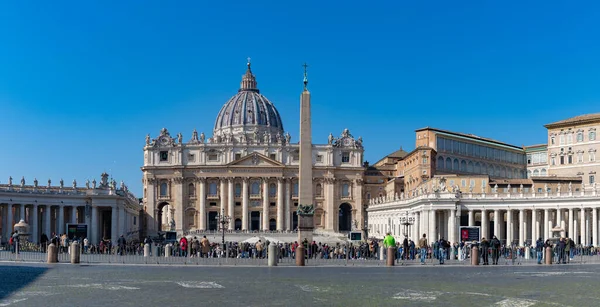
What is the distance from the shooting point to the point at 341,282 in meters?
26.3

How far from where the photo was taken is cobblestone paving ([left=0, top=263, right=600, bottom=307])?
20.1 m

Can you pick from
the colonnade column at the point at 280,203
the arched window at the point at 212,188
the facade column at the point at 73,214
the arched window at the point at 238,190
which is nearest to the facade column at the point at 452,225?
the facade column at the point at 73,214

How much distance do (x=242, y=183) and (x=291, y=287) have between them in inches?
3780

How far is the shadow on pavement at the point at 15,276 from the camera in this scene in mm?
22681

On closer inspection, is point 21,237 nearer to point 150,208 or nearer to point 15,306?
point 15,306

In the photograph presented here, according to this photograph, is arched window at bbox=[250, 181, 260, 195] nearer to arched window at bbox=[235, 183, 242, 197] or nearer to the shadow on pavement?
arched window at bbox=[235, 183, 242, 197]

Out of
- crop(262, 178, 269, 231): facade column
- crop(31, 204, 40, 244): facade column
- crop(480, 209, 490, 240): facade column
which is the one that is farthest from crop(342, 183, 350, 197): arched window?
crop(31, 204, 40, 244): facade column

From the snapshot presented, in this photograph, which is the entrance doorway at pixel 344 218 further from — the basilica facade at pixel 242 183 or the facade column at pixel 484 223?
the facade column at pixel 484 223

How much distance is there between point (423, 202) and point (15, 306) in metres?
A: 60.5

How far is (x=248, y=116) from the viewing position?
15262 centimetres

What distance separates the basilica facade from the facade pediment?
15 cm

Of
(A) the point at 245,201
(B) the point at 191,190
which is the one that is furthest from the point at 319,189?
(B) the point at 191,190

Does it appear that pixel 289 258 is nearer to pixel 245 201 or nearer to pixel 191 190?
pixel 245 201

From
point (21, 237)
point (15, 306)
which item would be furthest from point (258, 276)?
point (21, 237)
